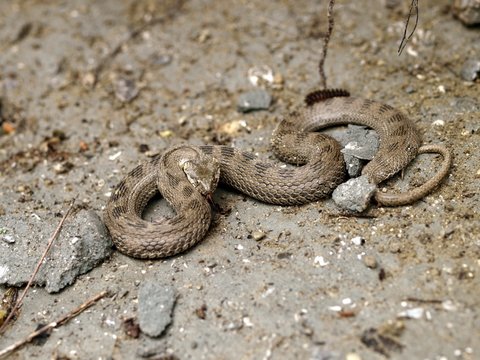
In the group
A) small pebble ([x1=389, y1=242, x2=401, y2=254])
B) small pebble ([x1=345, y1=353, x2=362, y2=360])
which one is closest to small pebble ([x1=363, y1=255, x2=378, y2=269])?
small pebble ([x1=389, y1=242, x2=401, y2=254])

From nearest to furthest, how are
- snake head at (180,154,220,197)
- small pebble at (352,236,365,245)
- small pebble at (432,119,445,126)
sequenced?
1. small pebble at (352,236,365,245)
2. snake head at (180,154,220,197)
3. small pebble at (432,119,445,126)

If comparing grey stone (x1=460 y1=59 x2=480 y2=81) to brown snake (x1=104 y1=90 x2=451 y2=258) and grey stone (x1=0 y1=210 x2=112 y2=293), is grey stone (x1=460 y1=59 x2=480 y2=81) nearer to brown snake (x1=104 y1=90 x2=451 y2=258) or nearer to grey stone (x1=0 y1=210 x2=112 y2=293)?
brown snake (x1=104 y1=90 x2=451 y2=258)

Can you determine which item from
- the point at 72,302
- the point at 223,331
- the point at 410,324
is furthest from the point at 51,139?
the point at 410,324

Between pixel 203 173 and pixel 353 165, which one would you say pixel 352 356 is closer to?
pixel 353 165

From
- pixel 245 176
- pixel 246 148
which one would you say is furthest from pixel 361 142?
pixel 246 148

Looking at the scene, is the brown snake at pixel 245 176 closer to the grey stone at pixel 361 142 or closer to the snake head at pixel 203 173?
the snake head at pixel 203 173
